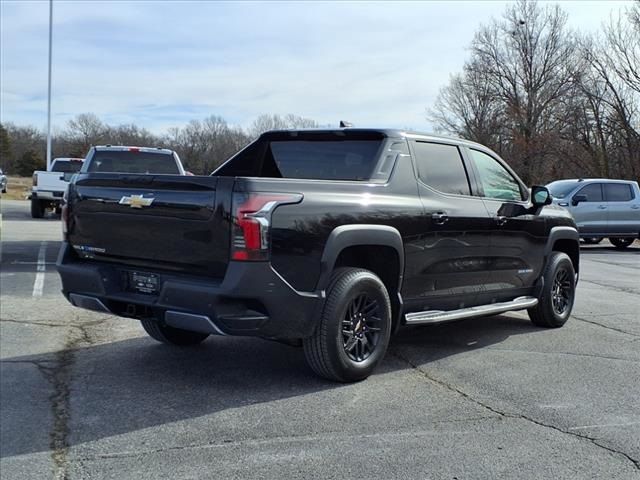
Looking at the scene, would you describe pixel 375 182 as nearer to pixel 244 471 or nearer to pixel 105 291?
pixel 105 291

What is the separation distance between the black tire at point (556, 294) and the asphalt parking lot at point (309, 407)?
140 mm

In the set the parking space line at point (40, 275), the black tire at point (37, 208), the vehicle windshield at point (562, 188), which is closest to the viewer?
the parking space line at point (40, 275)

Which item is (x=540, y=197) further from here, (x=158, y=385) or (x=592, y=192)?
(x=592, y=192)

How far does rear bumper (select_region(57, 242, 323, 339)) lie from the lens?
4398mm

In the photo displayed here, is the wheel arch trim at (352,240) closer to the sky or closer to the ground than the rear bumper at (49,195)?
closer to the sky

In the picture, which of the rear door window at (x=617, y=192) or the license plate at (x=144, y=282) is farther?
the rear door window at (x=617, y=192)

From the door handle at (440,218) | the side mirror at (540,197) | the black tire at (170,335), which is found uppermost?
the side mirror at (540,197)

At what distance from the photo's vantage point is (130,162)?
43.8 ft

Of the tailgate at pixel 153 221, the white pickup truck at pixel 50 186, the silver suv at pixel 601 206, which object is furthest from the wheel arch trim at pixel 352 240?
the white pickup truck at pixel 50 186

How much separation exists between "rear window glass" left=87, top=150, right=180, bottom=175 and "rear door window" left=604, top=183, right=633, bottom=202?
1215 cm

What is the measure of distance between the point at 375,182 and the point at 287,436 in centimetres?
214

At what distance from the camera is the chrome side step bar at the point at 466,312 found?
5609 millimetres

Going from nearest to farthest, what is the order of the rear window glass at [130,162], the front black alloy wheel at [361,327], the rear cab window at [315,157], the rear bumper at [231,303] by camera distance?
the rear bumper at [231,303]
the front black alloy wheel at [361,327]
the rear cab window at [315,157]
the rear window glass at [130,162]

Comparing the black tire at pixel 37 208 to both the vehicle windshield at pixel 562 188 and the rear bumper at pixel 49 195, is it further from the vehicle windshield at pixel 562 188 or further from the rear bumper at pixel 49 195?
the vehicle windshield at pixel 562 188
